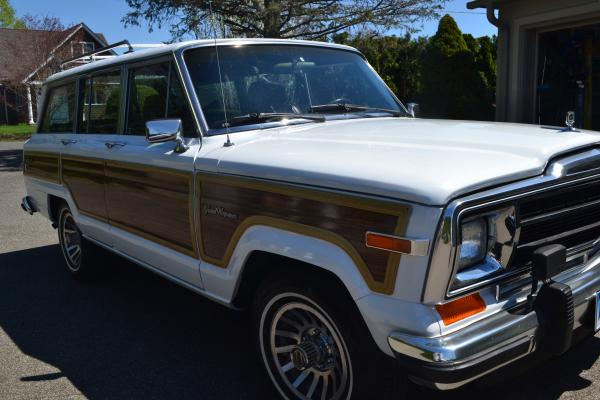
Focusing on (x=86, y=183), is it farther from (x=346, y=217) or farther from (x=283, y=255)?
(x=346, y=217)

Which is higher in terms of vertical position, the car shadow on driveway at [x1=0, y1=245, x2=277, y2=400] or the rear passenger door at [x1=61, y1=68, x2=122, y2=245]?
the rear passenger door at [x1=61, y1=68, x2=122, y2=245]

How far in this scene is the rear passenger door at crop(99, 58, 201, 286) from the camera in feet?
10.9

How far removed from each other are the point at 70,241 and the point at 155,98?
2.23 metres

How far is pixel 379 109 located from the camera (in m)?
4.07

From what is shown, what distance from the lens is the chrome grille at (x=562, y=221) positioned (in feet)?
7.89

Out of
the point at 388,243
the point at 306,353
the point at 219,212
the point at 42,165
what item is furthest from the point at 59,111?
the point at 388,243

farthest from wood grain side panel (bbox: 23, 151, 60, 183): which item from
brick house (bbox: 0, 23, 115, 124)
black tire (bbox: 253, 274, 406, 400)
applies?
brick house (bbox: 0, 23, 115, 124)

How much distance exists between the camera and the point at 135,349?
3807 millimetres

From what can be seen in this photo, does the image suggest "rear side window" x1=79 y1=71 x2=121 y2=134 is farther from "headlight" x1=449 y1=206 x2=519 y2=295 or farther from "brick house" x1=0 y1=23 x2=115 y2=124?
"brick house" x1=0 y1=23 x2=115 y2=124

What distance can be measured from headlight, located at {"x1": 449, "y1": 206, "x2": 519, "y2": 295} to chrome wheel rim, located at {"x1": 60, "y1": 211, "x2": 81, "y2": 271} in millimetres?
3933

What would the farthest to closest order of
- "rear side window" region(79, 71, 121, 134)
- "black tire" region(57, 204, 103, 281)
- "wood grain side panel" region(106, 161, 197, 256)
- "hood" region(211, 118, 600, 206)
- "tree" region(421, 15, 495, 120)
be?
"tree" region(421, 15, 495, 120), "black tire" region(57, 204, 103, 281), "rear side window" region(79, 71, 121, 134), "wood grain side panel" region(106, 161, 197, 256), "hood" region(211, 118, 600, 206)

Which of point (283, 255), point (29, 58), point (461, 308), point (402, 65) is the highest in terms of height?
point (29, 58)

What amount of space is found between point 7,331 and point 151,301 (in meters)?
1.06

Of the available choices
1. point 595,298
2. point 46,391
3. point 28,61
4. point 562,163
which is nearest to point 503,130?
point 562,163
